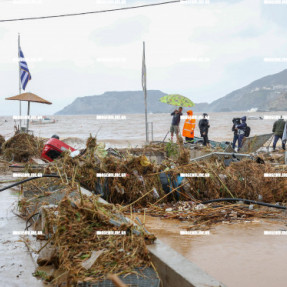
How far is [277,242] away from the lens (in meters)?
4.96

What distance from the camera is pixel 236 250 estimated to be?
462 centimetres

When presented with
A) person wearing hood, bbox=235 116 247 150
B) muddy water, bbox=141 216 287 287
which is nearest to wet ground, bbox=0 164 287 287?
muddy water, bbox=141 216 287 287

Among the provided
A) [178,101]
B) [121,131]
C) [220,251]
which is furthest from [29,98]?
[121,131]

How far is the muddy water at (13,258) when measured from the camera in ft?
11.9

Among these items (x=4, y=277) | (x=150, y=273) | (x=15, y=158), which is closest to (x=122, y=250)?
(x=150, y=273)

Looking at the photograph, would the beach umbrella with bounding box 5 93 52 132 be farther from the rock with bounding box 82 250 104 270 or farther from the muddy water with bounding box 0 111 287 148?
the rock with bounding box 82 250 104 270

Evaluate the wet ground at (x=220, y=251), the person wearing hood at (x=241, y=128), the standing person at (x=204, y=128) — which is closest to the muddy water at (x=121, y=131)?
the standing person at (x=204, y=128)

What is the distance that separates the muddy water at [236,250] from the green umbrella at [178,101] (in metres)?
10.8

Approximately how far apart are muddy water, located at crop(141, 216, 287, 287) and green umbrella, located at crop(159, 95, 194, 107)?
1084 centimetres

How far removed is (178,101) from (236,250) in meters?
12.4

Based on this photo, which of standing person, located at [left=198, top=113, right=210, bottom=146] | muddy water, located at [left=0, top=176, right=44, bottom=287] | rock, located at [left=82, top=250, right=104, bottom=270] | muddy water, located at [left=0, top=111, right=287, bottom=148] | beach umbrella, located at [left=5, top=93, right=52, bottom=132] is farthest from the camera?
muddy water, located at [left=0, top=111, right=287, bottom=148]

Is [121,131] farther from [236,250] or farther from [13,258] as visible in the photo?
[13,258]

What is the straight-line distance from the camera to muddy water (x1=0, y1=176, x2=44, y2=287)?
3.63 m

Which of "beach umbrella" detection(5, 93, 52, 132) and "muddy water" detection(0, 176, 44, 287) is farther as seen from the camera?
"beach umbrella" detection(5, 93, 52, 132)
